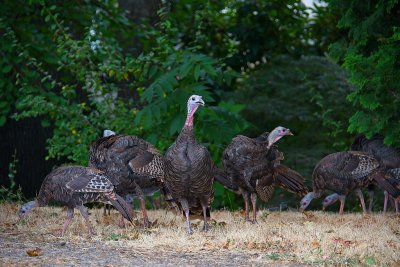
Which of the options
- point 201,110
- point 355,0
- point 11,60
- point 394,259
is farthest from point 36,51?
point 394,259

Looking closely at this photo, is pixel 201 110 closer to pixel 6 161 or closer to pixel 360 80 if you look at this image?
pixel 360 80

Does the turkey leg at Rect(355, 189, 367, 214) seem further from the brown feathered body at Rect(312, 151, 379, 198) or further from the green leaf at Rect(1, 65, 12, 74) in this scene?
the green leaf at Rect(1, 65, 12, 74)

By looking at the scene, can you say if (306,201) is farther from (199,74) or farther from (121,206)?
(121,206)

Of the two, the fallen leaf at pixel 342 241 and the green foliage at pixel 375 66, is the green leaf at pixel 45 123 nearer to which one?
the green foliage at pixel 375 66

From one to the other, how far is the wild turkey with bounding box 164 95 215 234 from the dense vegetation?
243 centimetres

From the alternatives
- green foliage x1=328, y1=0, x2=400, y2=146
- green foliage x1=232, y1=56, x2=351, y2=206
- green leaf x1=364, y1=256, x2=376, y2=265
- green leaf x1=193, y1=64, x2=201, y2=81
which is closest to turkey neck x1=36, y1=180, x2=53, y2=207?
green leaf x1=193, y1=64, x2=201, y2=81

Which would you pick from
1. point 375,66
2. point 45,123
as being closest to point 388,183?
point 375,66

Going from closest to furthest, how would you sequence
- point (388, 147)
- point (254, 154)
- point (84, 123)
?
point (254, 154) → point (388, 147) → point (84, 123)

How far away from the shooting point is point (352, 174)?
452 inches

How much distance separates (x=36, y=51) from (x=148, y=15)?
2.38 meters

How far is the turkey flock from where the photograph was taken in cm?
939

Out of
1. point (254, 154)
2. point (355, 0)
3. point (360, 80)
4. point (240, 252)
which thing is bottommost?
point (240, 252)

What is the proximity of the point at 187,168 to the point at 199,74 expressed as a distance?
11.1 feet

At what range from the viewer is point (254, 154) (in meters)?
10.5
